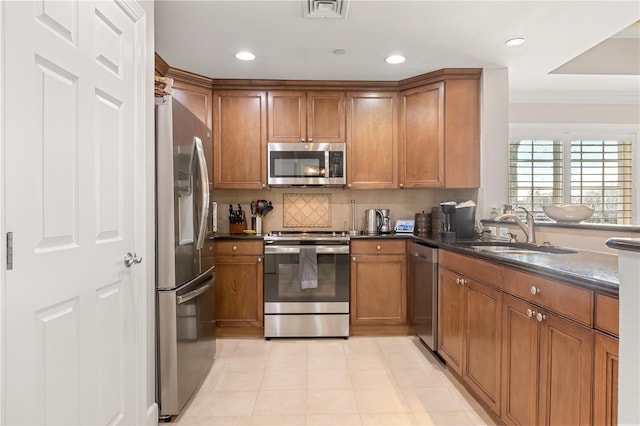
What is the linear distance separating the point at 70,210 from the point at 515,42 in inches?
120

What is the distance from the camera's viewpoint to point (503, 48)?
2.75m

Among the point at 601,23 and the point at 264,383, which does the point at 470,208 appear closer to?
the point at 601,23

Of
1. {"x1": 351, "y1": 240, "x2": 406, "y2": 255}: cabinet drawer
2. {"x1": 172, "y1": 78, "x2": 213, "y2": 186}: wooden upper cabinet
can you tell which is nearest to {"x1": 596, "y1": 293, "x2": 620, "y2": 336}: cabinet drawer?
{"x1": 351, "y1": 240, "x2": 406, "y2": 255}: cabinet drawer

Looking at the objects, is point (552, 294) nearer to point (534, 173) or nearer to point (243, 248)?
point (243, 248)

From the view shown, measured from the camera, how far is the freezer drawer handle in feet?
6.56

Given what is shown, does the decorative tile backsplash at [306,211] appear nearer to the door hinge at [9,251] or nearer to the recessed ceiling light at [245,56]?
the recessed ceiling light at [245,56]

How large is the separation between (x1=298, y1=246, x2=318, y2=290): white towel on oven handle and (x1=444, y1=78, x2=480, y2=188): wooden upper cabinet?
4.59 ft

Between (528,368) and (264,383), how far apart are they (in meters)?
1.61

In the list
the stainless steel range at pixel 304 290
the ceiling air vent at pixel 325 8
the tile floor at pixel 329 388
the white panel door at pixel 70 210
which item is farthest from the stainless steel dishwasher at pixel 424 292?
the white panel door at pixel 70 210

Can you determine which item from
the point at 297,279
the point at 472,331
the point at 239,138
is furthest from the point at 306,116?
the point at 472,331

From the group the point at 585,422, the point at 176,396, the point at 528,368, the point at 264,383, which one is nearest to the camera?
the point at 585,422

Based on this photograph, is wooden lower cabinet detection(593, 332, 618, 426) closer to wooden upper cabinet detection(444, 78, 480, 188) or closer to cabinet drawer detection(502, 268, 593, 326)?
cabinet drawer detection(502, 268, 593, 326)

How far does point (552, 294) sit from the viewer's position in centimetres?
141

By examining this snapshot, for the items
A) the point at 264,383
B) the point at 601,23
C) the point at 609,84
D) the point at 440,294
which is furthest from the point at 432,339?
the point at 609,84
